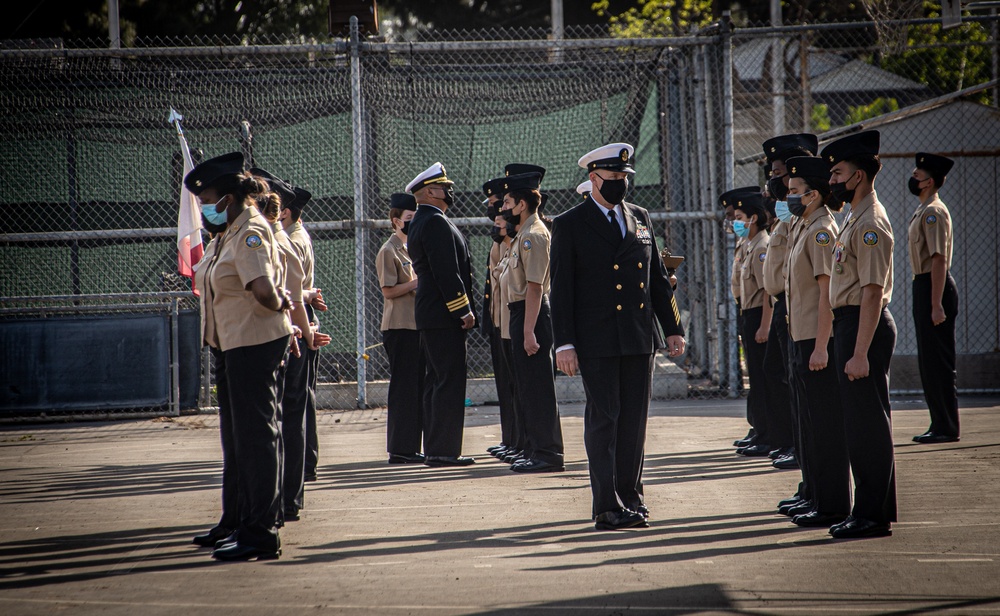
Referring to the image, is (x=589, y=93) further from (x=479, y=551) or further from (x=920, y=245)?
(x=479, y=551)

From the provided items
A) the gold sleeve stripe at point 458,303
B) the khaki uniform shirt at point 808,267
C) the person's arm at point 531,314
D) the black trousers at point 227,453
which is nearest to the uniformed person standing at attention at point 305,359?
the black trousers at point 227,453

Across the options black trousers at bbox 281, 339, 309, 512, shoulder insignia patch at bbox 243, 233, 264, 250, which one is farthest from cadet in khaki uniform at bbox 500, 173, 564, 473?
shoulder insignia patch at bbox 243, 233, 264, 250

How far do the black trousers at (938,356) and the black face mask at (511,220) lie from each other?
3.48 m

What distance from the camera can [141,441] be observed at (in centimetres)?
984

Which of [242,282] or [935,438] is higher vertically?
[242,282]

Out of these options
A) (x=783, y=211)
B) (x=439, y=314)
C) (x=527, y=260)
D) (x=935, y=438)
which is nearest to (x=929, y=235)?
(x=935, y=438)

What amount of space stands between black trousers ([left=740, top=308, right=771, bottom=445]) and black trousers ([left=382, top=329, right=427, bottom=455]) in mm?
2711

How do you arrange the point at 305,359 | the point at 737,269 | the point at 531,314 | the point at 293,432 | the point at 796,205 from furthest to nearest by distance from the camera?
1. the point at 737,269
2. the point at 531,314
3. the point at 305,359
4. the point at 293,432
5. the point at 796,205

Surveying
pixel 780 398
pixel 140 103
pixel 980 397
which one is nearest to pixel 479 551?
pixel 780 398

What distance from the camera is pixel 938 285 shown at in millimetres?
8383

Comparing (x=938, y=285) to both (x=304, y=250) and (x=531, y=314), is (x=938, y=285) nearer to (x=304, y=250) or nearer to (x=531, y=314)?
(x=531, y=314)

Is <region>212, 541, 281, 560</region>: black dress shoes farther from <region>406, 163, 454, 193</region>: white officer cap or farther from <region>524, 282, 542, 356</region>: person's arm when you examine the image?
<region>406, 163, 454, 193</region>: white officer cap

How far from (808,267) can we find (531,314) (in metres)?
2.22

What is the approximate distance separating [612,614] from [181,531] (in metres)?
2.96
